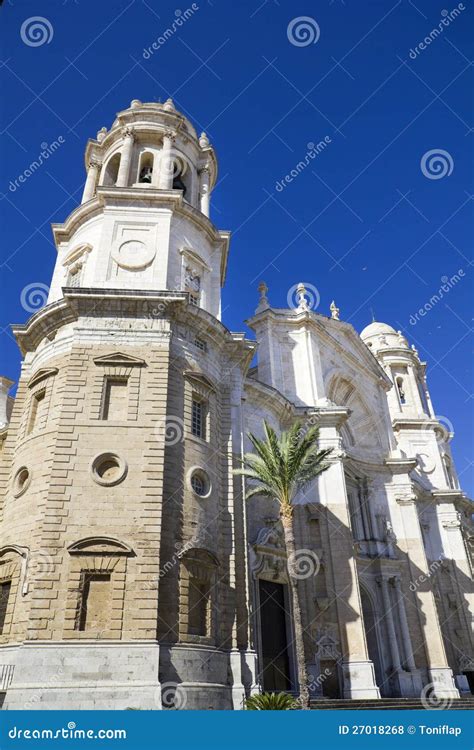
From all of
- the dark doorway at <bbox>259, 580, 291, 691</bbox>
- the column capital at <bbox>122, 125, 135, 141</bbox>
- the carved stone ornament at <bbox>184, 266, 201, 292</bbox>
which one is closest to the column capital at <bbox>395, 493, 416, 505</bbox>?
the dark doorway at <bbox>259, 580, 291, 691</bbox>

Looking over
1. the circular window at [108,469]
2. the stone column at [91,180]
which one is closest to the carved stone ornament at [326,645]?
the circular window at [108,469]

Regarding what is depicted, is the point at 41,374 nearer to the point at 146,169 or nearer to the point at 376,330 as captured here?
the point at 146,169

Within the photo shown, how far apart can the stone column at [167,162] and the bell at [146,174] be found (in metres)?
1.32

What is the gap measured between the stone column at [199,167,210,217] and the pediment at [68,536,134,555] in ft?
59.5

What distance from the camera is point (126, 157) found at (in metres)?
27.3

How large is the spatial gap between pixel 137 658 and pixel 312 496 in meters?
13.7

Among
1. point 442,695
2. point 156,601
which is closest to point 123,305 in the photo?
point 156,601

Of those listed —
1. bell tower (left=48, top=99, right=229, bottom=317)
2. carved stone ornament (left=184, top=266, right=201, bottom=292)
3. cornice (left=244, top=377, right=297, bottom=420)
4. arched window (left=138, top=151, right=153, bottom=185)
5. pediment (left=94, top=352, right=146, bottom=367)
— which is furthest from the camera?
arched window (left=138, top=151, right=153, bottom=185)

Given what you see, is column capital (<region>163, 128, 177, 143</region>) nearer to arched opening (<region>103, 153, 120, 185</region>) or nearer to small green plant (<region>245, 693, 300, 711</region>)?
arched opening (<region>103, 153, 120, 185</region>)

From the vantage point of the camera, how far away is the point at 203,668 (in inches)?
656

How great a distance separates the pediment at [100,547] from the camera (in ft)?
54.1

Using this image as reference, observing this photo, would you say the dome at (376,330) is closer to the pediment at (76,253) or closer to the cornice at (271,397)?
the cornice at (271,397)

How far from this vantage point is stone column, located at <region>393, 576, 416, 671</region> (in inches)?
1153

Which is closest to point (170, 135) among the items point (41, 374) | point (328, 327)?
point (41, 374)
